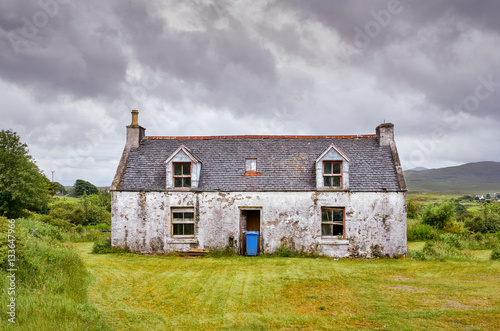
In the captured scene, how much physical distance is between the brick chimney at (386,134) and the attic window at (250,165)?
781 cm

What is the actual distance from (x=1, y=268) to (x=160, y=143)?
12369mm

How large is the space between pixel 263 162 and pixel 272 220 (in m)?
3.60

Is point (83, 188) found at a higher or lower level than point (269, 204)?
higher

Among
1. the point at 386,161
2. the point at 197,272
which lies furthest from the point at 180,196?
the point at 386,161

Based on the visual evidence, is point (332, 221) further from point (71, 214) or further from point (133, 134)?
point (71, 214)

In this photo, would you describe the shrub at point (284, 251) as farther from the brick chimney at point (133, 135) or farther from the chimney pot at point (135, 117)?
the chimney pot at point (135, 117)

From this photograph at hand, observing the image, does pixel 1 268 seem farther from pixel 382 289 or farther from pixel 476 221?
pixel 476 221

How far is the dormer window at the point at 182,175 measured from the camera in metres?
18.3

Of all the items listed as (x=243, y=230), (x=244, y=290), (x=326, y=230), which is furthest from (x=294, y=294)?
(x=243, y=230)

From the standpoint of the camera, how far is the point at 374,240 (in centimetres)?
1730

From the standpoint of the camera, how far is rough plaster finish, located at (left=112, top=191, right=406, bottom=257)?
680 inches

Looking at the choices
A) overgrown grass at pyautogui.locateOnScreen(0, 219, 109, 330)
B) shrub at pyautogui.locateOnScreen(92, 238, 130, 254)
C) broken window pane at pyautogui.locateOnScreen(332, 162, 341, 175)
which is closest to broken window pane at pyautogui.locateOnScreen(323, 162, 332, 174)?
broken window pane at pyautogui.locateOnScreen(332, 162, 341, 175)

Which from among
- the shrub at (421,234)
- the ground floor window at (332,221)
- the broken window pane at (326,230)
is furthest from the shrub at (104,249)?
the shrub at (421,234)

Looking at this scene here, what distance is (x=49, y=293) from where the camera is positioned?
8.49m
